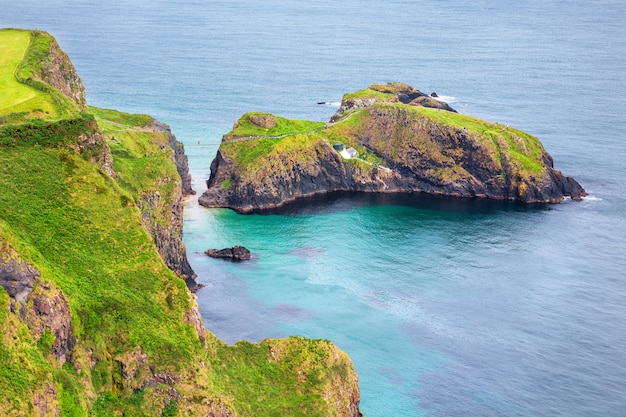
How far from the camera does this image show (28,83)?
137125 mm

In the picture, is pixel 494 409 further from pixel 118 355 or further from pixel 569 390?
pixel 118 355

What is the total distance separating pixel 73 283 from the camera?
3278 inches

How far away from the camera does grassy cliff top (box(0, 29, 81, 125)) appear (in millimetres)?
121375

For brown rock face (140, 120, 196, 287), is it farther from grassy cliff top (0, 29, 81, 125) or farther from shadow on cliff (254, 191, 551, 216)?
shadow on cliff (254, 191, 551, 216)

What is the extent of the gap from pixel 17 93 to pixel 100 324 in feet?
217

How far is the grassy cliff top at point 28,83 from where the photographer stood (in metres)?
121

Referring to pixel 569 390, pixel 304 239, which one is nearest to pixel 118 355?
pixel 569 390

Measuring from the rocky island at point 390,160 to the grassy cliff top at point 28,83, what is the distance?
142 ft

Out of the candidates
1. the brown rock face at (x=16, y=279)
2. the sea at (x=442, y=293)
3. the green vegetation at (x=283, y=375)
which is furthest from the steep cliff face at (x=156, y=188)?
the brown rock face at (x=16, y=279)

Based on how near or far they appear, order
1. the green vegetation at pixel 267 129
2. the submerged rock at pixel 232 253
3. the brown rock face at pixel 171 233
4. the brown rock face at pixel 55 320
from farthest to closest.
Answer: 1. the green vegetation at pixel 267 129
2. the submerged rock at pixel 232 253
3. the brown rock face at pixel 171 233
4. the brown rock face at pixel 55 320

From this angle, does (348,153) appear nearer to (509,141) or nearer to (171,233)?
(509,141)

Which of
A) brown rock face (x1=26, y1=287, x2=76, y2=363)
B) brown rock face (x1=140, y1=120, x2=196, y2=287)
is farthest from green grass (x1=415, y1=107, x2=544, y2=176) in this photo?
brown rock face (x1=26, y1=287, x2=76, y2=363)

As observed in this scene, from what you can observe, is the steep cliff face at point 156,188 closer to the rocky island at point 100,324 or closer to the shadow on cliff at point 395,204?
the rocky island at point 100,324

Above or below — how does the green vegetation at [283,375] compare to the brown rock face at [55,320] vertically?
below
